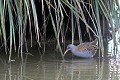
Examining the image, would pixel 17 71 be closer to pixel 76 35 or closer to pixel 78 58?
pixel 78 58

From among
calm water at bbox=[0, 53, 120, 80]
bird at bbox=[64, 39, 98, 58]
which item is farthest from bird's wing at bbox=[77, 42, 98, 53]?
calm water at bbox=[0, 53, 120, 80]

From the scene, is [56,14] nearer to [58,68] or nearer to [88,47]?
[58,68]

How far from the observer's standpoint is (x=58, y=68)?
15.1ft

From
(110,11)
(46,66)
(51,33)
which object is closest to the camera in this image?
(46,66)

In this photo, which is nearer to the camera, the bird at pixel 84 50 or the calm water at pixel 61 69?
the calm water at pixel 61 69

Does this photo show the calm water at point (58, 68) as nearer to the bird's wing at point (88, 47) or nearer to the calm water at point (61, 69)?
the calm water at point (61, 69)

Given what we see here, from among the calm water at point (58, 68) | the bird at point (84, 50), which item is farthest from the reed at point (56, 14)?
the bird at point (84, 50)

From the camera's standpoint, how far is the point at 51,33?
6488mm

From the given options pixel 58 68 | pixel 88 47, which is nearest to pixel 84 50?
pixel 88 47

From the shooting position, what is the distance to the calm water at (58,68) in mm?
4168

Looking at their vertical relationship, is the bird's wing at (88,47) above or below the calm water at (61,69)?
above

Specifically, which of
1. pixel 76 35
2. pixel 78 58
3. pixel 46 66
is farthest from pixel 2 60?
pixel 76 35

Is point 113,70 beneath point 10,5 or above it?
beneath

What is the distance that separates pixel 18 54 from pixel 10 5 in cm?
86
